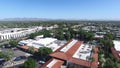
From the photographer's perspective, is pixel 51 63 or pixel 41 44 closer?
pixel 51 63

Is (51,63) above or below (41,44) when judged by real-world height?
above

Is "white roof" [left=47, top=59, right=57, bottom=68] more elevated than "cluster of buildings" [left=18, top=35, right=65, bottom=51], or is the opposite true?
"white roof" [left=47, top=59, right=57, bottom=68]

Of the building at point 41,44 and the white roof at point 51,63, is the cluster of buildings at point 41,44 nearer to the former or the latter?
the building at point 41,44

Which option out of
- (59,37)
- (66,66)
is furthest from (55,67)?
(59,37)

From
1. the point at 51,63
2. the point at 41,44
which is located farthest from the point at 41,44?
the point at 51,63

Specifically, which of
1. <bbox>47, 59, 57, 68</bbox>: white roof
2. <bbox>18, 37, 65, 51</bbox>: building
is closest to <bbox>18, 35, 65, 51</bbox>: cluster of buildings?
<bbox>18, 37, 65, 51</bbox>: building

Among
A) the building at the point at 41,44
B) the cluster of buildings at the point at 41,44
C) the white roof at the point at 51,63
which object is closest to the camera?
the white roof at the point at 51,63

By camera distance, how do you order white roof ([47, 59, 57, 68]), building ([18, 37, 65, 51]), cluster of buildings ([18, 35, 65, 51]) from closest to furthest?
white roof ([47, 59, 57, 68]) → cluster of buildings ([18, 35, 65, 51]) → building ([18, 37, 65, 51])

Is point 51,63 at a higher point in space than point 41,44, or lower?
higher

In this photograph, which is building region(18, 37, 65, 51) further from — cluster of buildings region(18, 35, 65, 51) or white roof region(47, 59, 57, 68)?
white roof region(47, 59, 57, 68)

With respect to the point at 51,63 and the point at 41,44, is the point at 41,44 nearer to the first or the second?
the point at 41,44

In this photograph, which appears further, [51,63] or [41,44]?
[41,44]

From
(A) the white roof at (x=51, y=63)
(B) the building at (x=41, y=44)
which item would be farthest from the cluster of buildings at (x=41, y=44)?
(A) the white roof at (x=51, y=63)
